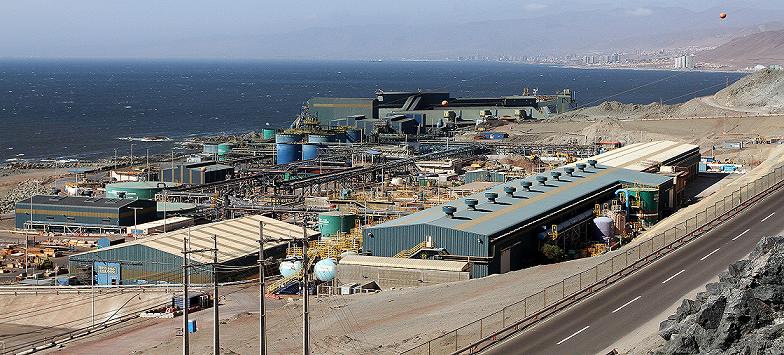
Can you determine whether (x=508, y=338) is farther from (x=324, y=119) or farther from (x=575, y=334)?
(x=324, y=119)

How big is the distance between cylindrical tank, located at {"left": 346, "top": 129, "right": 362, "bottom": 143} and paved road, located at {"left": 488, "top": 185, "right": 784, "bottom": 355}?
209 feet

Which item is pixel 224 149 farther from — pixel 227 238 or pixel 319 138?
pixel 227 238

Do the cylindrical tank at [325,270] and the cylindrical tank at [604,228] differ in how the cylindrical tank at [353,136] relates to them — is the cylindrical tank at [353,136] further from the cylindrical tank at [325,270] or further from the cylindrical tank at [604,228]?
the cylindrical tank at [325,270]

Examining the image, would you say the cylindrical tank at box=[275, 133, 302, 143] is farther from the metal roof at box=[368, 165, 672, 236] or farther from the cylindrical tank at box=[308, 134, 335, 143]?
the metal roof at box=[368, 165, 672, 236]

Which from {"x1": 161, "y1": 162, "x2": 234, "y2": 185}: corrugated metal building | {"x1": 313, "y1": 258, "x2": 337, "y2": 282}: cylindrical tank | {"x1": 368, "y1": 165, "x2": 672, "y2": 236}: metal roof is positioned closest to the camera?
{"x1": 313, "y1": 258, "x2": 337, "y2": 282}: cylindrical tank

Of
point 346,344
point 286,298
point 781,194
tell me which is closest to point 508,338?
point 346,344

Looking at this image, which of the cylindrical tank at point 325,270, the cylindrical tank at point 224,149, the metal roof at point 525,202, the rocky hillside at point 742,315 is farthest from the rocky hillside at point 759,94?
the rocky hillside at point 742,315

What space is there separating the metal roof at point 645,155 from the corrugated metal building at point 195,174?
25267 millimetres

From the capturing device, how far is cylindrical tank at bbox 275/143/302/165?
9788 centimetres

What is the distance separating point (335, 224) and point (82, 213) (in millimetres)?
17616

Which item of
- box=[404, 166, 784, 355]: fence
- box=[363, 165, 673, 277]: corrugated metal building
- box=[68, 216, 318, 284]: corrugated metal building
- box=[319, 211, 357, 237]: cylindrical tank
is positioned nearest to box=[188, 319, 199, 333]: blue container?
box=[68, 216, 318, 284]: corrugated metal building

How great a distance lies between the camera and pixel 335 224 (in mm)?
54219

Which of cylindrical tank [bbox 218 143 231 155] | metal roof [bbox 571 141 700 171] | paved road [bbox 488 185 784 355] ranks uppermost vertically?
metal roof [bbox 571 141 700 171]

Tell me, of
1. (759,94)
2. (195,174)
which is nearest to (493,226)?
(195,174)
